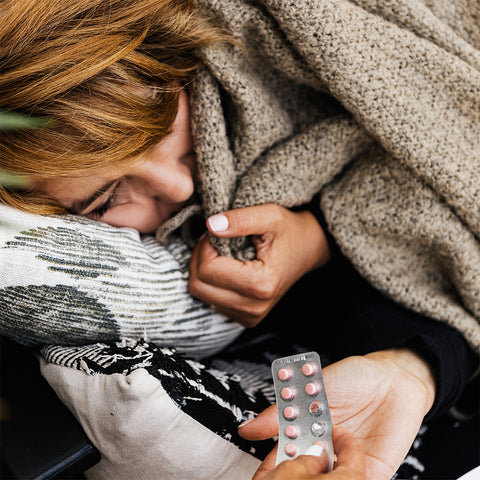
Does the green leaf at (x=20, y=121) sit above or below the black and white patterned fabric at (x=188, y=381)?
above

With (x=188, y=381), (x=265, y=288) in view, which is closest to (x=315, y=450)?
(x=188, y=381)

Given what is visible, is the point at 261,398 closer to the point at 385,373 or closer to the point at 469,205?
the point at 385,373

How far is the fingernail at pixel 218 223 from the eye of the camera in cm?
68

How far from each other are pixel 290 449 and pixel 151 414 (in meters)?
0.17

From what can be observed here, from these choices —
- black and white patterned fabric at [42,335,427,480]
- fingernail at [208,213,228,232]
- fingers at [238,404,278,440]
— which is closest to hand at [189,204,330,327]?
fingernail at [208,213,228,232]

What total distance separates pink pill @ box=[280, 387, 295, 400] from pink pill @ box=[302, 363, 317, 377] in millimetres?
23

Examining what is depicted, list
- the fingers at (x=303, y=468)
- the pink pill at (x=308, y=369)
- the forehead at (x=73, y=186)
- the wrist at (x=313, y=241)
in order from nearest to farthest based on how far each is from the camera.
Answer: the fingers at (x=303, y=468), the pink pill at (x=308, y=369), the forehead at (x=73, y=186), the wrist at (x=313, y=241)

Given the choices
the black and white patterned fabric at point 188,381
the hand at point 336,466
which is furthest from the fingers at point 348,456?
the black and white patterned fabric at point 188,381

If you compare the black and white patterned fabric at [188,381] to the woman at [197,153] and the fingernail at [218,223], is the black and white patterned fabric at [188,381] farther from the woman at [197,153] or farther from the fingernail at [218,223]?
the fingernail at [218,223]

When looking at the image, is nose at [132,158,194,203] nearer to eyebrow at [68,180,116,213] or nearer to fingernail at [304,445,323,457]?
eyebrow at [68,180,116,213]

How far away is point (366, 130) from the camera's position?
2.31 feet

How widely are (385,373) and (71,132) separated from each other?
53cm

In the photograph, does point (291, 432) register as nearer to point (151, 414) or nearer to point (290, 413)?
point (290, 413)

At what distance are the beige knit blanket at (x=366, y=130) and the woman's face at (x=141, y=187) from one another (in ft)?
0.13
